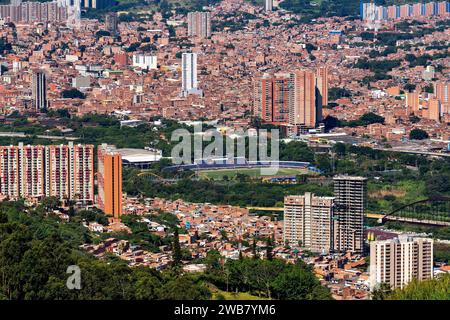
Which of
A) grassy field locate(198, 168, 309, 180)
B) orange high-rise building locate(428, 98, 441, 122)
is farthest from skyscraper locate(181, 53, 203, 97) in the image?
grassy field locate(198, 168, 309, 180)

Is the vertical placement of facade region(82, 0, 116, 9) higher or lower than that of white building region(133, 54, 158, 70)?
higher

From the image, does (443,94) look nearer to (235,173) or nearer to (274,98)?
(274,98)

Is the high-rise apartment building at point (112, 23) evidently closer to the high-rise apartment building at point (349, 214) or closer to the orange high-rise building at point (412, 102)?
the orange high-rise building at point (412, 102)

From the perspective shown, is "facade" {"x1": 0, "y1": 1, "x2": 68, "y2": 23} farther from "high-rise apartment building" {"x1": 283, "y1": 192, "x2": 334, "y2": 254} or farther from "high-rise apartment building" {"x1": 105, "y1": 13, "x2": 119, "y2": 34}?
"high-rise apartment building" {"x1": 283, "y1": 192, "x2": 334, "y2": 254}

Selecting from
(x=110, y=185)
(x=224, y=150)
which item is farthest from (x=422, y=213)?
(x=224, y=150)
